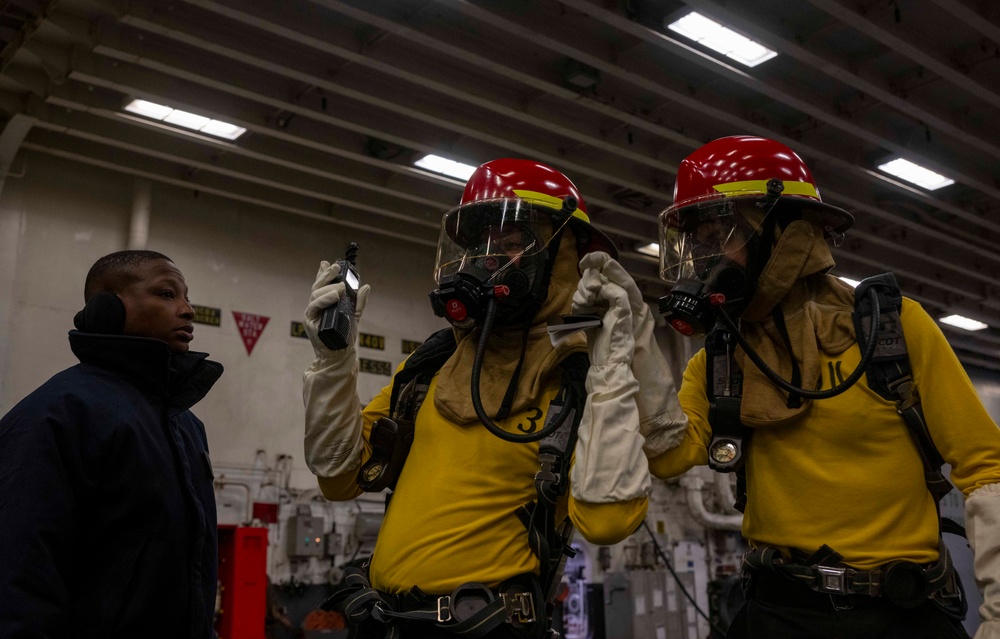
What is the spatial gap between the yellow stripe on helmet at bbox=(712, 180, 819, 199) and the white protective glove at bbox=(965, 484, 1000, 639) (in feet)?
2.95

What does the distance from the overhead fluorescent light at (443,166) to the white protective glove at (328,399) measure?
5.56 m

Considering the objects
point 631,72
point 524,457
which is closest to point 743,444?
point 524,457

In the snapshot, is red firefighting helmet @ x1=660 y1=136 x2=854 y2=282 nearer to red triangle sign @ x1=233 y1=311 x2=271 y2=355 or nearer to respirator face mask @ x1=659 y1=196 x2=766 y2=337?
respirator face mask @ x1=659 y1=196 x2=766 y2=337

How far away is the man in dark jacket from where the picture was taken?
1.93 m

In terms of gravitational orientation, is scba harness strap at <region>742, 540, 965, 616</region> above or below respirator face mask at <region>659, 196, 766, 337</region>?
below

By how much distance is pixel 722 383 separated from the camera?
2.35 meters

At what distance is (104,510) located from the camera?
2115mm

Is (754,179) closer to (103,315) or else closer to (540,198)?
(540,198)

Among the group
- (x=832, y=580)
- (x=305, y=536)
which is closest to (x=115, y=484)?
(x=832, y=580)

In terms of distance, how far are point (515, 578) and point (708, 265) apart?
0.96 meters

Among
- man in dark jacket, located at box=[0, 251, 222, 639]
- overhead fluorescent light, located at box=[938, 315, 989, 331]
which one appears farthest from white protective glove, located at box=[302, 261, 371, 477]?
overhead fluorescent light, located at box=[938, 315, 989, 331]

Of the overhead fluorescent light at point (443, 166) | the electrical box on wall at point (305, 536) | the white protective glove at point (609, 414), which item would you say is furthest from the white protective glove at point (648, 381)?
the electrical box on wall at point (305, 536)

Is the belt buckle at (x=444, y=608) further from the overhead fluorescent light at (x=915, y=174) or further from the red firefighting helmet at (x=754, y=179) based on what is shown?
the overhead fluorescent light at (x=915, y=174)

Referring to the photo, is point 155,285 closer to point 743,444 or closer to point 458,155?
point 743,444
